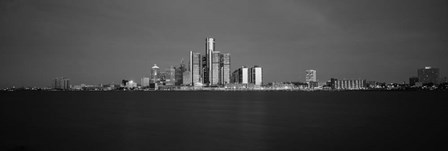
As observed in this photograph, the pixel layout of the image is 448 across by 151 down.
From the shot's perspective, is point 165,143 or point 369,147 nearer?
point 369,147

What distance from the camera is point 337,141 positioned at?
27.6 metres

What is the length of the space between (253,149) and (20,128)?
90.3ft

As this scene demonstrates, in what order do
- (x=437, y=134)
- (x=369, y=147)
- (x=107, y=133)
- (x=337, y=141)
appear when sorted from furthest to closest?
(x=107, y=133)
(x=437, y=134)
(x=337, y=141)
(x=369, y=147)

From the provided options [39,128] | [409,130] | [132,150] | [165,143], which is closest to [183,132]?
[165,143]

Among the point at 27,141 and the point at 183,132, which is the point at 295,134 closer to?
the point at 183,132

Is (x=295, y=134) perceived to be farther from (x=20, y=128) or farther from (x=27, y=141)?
(x=20, y=128)

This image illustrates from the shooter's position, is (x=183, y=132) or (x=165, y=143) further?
(x=183, y=132)

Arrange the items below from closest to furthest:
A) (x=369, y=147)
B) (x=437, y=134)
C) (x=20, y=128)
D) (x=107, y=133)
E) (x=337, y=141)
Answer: (x=369, y=147), (x=337, y=141), (x=437, y=134), (x=107, y=133), (x=20, y=128)

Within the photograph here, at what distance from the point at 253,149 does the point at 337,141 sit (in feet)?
24.1

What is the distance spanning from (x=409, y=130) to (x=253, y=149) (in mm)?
18585

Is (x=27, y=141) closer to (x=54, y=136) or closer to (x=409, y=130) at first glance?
(x=54, y=136)

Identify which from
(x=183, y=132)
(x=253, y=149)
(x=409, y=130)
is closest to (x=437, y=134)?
(x=409, y=130)

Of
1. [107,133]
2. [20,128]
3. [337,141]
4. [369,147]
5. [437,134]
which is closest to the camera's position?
[369,147]

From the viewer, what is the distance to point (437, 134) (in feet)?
101
